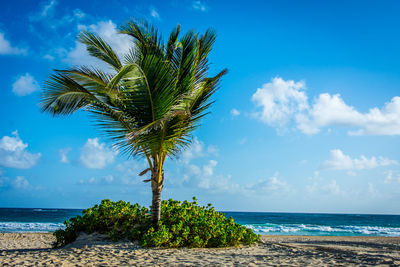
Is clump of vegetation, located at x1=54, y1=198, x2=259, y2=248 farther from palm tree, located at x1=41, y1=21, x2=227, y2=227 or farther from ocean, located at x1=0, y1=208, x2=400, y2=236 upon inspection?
ocean, located at x1=0, y1=208, x2=400, y2=236

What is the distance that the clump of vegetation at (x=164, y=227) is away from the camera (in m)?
8.50

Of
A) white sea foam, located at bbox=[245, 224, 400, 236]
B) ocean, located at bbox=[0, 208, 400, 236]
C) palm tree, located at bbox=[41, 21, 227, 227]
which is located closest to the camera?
palm tree, located at bbox=[41, 21, 227, 227]

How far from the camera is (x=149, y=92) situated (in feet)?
25.8

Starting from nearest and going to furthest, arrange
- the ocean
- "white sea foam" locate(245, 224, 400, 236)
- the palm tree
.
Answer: the palm tree, "white sea foam" locate(245, 224, 400, 236), the ocean

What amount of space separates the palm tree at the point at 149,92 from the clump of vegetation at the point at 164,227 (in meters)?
0.67

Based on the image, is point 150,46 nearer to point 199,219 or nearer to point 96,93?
point 96,93

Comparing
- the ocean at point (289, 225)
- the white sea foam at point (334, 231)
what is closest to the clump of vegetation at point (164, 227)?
the ocean at point (289, 225)

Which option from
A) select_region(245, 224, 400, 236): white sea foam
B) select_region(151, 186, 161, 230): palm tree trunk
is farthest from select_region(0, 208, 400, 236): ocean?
select_region(151, 186, 161, 230): palm tree trunk

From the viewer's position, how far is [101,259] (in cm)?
641

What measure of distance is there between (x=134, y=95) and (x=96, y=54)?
6.54ft

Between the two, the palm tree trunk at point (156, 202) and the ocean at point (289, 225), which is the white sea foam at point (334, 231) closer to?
the ocean at point (289, 225)

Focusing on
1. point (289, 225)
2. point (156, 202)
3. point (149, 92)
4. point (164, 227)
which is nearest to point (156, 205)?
point (156, 202)

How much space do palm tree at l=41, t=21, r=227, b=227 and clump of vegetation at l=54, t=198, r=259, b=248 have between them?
67 centimetres

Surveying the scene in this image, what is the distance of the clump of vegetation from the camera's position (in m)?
8.50
